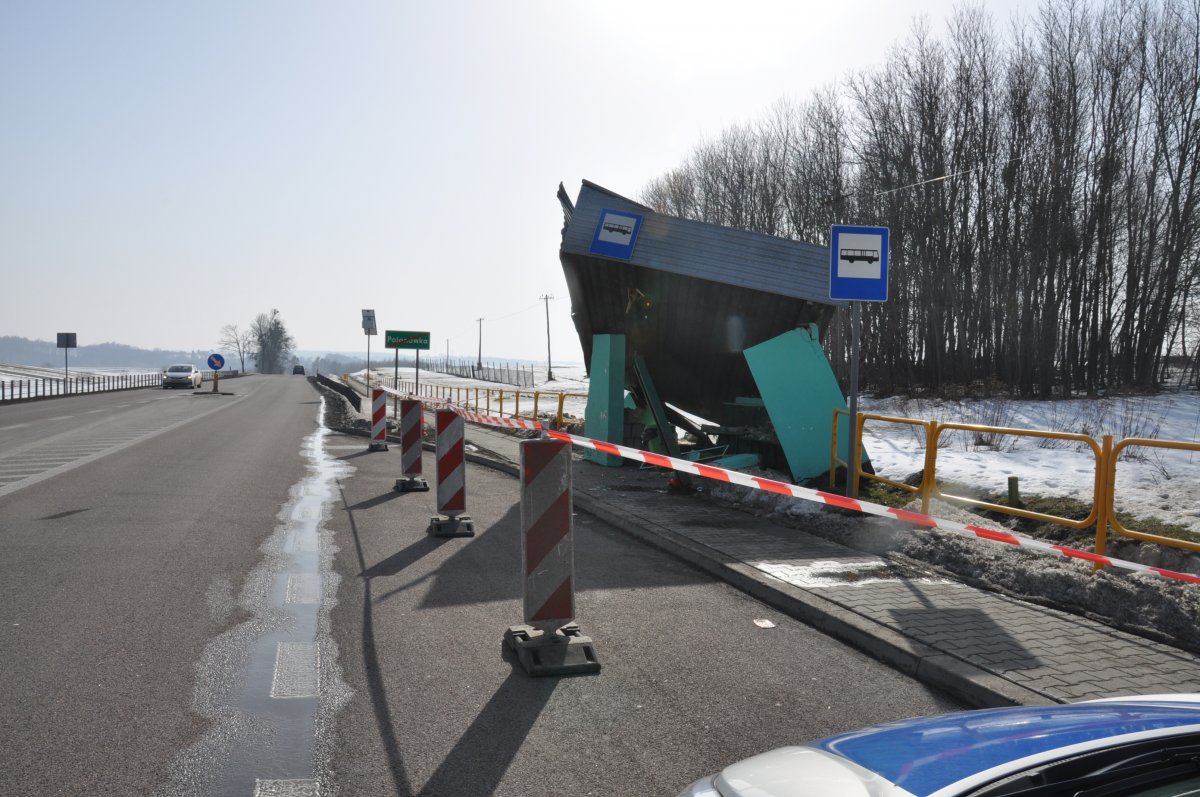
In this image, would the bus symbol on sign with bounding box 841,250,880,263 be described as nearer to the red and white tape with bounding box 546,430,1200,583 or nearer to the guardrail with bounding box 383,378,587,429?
the red and white tape with bounding box 546,430,1200,583

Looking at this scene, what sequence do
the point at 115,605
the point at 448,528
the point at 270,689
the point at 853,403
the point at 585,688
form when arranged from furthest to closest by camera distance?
the point at 448,528
the point at 853,403
the point at 115,605
the point at 585,688
the point at 270,689

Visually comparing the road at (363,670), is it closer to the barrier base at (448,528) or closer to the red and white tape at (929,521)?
the barrier base at (448,528)

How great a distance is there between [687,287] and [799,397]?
225 cm

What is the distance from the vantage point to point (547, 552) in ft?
16.2

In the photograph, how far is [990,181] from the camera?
96.6ft

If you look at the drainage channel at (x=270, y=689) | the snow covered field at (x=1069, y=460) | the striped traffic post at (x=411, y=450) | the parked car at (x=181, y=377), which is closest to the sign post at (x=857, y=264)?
the snow covered field at (x=1069, y=460)

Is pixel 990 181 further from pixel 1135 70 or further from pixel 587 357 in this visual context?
pixel 587 357

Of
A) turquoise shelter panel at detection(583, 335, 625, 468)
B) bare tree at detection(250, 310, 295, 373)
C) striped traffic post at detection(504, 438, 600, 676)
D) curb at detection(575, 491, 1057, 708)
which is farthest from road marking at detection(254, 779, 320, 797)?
bare tree at detection(250, 310, 295, 373)

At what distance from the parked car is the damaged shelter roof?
46844 mm

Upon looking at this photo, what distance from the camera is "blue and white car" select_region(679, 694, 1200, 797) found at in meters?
1.68

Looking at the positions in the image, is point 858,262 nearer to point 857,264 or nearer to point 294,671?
point 857,264

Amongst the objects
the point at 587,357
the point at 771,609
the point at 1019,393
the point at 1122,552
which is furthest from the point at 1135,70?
the point at 771,609

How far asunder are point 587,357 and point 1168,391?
18744mm

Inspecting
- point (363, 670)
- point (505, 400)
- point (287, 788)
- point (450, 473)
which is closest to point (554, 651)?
point (363, 670)
